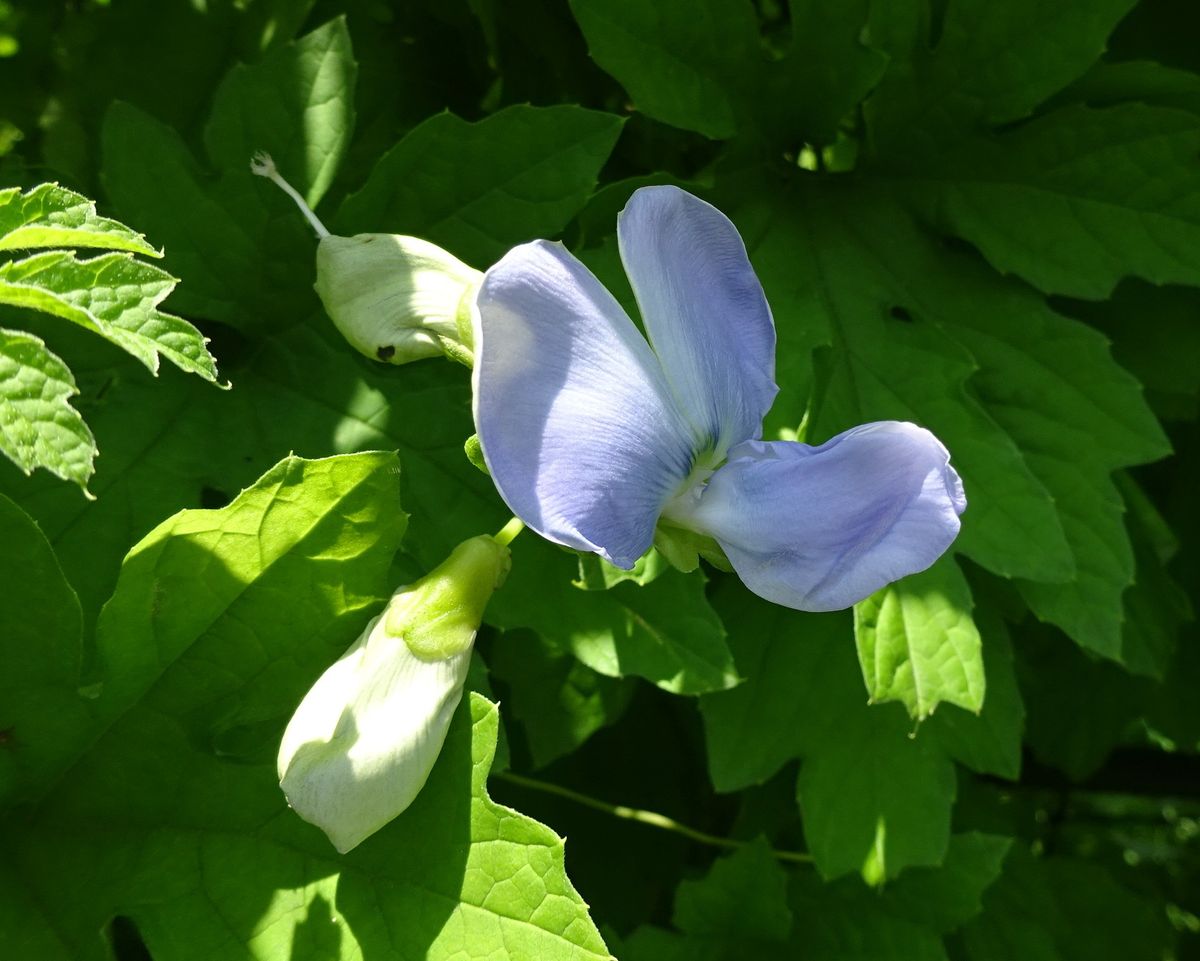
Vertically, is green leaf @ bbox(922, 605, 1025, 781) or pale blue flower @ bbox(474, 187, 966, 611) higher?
pale blue flower @ bbox(474, 187, 966, 611)

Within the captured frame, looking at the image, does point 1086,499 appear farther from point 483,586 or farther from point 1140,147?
point 483,586

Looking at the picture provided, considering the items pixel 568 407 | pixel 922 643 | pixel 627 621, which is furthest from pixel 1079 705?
pixel 568 407

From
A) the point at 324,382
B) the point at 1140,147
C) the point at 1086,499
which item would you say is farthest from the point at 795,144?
the point at 324,382

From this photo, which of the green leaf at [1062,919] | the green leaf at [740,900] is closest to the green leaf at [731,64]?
the green leaf at [740,900]

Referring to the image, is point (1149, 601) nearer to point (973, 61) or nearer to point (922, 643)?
point (922, 643)

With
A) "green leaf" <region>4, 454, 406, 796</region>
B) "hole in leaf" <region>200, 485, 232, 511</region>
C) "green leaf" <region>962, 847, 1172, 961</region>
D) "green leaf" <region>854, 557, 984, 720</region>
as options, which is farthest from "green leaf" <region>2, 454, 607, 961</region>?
"green leaf" <region>962, 847, 1172, 961</region>

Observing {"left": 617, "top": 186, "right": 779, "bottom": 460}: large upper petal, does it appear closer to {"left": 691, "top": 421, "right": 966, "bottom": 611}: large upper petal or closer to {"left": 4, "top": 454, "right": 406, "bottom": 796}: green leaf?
{"left": 691, "top": 421, "right": 966, "bottom": 611}: large upper petal
